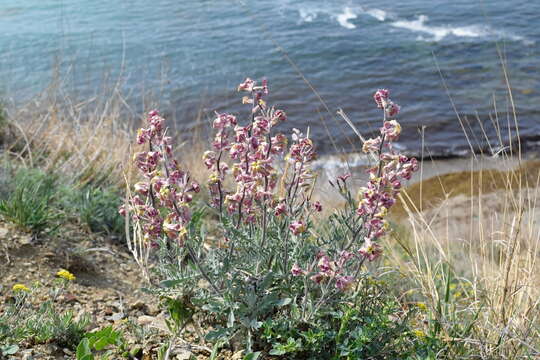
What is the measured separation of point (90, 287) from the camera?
3404mm

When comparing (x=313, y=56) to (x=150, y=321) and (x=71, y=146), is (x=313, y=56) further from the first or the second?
(x=150, y=321)

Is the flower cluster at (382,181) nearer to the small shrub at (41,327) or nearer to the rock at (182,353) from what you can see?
the rock at (182,353)

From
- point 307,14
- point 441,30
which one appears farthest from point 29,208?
point 307,14

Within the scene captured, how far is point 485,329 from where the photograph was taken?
9.56 ft

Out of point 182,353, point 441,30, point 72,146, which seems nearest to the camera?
point 182,353

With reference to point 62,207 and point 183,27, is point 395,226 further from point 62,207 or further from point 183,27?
point 183,27

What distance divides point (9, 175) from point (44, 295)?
1.38m

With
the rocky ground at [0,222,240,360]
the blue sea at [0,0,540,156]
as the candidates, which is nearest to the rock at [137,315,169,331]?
the rocky ground at [0,222,240,360]

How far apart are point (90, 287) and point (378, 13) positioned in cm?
1326

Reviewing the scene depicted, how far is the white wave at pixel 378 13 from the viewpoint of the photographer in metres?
14.9

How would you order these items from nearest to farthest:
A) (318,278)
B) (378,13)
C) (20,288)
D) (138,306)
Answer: (318,278) < (20,288) < (138,306) < (378,13)

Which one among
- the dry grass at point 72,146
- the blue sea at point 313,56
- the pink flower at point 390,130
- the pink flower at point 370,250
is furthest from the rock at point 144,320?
the blue sea at point 313,56

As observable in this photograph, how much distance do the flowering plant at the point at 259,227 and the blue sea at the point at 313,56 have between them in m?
6.26

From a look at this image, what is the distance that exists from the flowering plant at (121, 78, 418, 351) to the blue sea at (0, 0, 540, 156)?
626 centimetres
